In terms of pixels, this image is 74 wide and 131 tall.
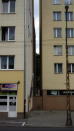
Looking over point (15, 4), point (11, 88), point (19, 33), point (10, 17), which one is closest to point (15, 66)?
point (11, 88)

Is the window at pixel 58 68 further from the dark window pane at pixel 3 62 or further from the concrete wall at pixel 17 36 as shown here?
Result: the dark window pane at pixel 3 62

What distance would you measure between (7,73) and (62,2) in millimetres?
13291

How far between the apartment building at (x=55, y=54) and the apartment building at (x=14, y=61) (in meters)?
6.21

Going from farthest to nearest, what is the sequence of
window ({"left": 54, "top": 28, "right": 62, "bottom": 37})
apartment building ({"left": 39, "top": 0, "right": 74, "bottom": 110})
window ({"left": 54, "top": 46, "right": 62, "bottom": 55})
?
window ({"left": 54, "top": 28, "right": 62, "bottom": 37}), window ({"left": 54, "top": 46, "right": 62, "bottom": 55}), apartment building ({"left": 39, "top": 0, "right": 74, "bottom": 110})

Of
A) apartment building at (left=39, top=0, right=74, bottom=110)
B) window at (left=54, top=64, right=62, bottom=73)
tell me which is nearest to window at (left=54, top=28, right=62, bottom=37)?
apartment building at (left=39, top=0, right=74, bottom=110)

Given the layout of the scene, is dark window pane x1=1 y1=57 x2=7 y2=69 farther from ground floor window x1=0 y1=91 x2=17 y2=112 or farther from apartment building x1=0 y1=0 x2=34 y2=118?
ground floor window x1=0 y1=91 x2=17 y2=112

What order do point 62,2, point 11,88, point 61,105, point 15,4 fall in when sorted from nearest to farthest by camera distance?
point 11,88, point 15,4, point 61,105, point 62,2

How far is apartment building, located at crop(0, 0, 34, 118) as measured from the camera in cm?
1545

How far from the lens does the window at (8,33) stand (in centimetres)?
1630

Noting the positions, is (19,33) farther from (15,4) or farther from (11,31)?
(15,4)

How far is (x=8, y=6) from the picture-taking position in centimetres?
1656

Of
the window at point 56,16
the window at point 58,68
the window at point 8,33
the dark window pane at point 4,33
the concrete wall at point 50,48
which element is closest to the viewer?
the window at point 8,33

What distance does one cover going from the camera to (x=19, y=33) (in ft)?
52.6

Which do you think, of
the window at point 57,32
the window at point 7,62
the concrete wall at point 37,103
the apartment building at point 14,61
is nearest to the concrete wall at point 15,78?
the apartment building at point 14,61
